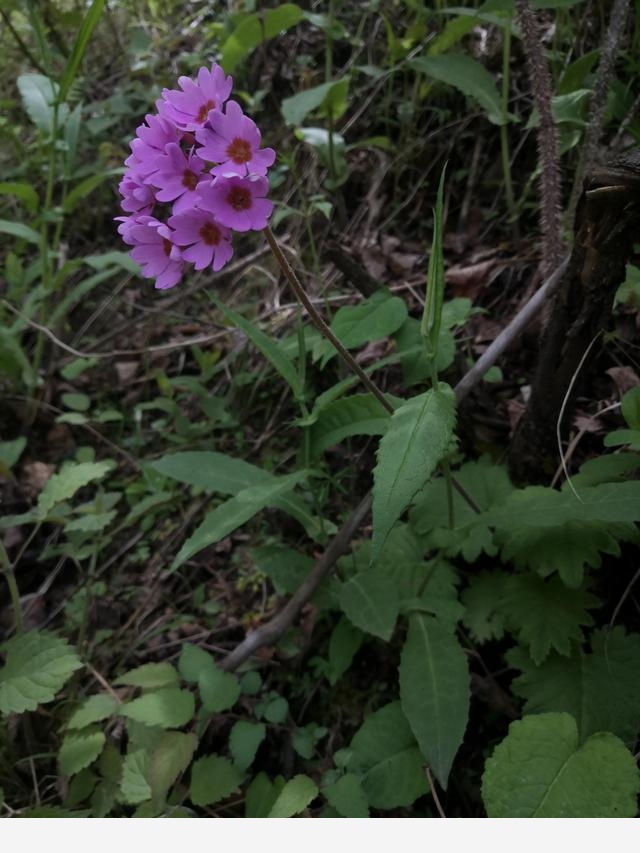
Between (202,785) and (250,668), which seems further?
(250,668)

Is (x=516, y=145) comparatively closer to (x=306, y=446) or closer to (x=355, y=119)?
(x=355, y=119)

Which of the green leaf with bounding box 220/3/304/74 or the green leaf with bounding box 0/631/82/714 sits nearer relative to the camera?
the green leaf with bounding box 0/631/82/714

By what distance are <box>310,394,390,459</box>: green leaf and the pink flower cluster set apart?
1.61ft

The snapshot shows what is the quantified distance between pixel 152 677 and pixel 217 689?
0.20 meters

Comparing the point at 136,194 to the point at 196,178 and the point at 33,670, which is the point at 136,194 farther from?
the point at 33,670

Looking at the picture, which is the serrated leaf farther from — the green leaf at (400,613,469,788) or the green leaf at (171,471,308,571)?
the green leaf at (171,471,308,571)

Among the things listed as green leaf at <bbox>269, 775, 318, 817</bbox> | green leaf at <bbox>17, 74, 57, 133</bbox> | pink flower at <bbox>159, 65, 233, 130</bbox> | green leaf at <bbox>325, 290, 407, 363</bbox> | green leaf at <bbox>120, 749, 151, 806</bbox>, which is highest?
green leaf at <bbox>17, 74, 57, 133</bbox>

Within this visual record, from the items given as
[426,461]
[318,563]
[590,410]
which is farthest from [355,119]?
[426,461]

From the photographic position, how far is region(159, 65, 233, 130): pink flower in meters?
1.23

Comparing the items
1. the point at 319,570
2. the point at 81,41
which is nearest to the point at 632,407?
the point at 319,570

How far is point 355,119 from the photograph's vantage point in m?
2.84

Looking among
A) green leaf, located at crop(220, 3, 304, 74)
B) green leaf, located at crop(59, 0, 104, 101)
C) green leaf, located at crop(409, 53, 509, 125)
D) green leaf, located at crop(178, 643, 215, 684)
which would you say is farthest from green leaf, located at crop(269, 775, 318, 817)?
green leaf, located at crop(220, 3, 304, 74)

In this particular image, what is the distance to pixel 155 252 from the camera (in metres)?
1.35

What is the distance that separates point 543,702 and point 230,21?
2.98 meters
